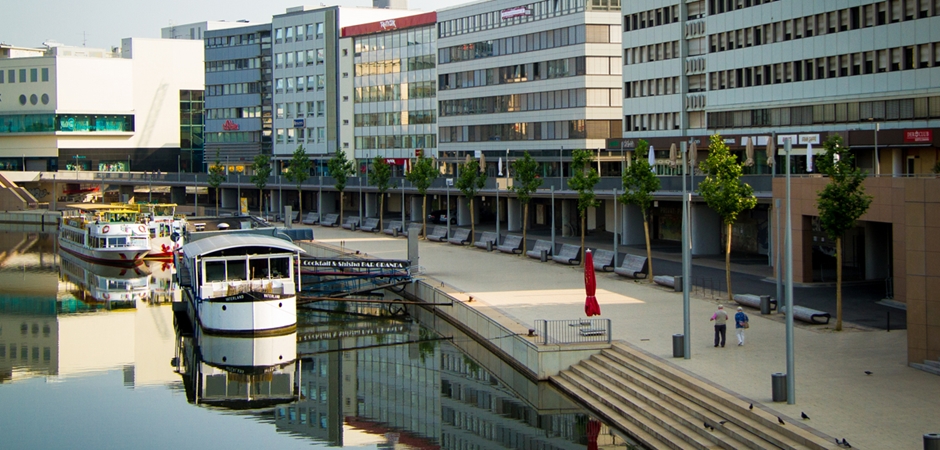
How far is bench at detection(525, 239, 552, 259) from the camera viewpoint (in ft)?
214

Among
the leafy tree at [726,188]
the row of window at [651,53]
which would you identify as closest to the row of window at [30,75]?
the row of window at [651,53]

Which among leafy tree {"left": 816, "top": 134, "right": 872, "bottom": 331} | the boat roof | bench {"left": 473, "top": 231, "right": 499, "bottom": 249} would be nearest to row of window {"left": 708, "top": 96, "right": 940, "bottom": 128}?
bench {"left": 473, "top": 231, "right": 499, "bottom": 249}

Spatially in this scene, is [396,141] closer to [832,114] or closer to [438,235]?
[438,235]

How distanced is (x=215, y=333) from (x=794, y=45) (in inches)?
1569

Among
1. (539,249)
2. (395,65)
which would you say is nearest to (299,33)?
(395,65)

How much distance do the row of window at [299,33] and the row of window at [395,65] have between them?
368 inches

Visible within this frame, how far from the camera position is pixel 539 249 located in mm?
66312

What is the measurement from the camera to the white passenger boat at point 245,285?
45344 millimetres

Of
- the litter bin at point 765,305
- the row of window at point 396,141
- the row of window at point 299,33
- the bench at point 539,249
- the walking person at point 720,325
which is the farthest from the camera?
the row of window at point 299,33

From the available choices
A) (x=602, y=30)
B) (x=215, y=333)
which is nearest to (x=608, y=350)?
(x=215, y=333)

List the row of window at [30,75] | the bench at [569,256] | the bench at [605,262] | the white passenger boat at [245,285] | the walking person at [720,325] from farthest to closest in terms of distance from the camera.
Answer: the row of window at [30,75] → the bench at [569,256] → the bench at [605,262] → the white passenger boat at [245,285] → the walking person at [720,325]

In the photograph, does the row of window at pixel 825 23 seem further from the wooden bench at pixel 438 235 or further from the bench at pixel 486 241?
the wooden bench at pixel 438 235

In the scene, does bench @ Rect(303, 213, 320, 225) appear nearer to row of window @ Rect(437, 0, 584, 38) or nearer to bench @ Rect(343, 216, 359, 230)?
bench @ Rect(343, 216, 359, 230)

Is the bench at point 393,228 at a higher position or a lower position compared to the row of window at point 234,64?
lower
